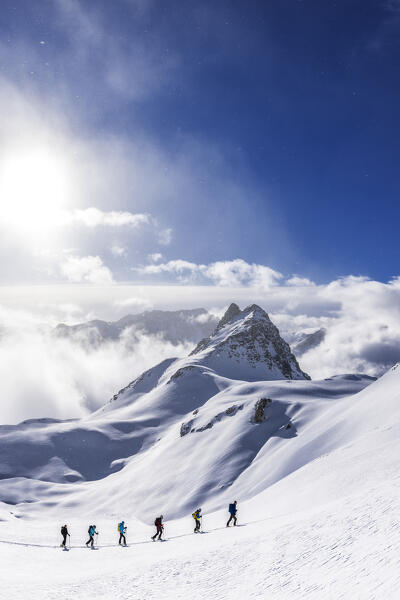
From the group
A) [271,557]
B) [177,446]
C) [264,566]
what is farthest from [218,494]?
[264,566]

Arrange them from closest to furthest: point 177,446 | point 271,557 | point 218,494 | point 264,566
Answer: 1. point 264,566
2. point 271,557
3. point 218,494
4. point 177,446

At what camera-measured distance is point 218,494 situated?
64875mm

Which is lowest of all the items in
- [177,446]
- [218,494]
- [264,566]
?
[218,494]

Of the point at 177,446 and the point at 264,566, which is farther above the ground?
the point at 264,566

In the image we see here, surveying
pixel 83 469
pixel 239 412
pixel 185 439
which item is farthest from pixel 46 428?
pixel 239 412

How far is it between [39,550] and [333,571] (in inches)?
798

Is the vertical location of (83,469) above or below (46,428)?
below

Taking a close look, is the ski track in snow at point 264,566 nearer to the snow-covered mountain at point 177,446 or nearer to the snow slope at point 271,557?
the snow slope at point 271,557

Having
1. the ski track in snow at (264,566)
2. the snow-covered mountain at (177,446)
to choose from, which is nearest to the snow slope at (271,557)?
the ski track in snow at (264,566)

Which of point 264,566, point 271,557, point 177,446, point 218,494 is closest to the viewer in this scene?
point 264,566

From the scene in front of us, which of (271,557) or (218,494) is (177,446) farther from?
(271,557)

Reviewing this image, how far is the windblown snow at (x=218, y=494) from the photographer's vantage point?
13031 millimetres

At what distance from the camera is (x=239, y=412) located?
9481cm

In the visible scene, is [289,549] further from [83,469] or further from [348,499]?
[83,469]
